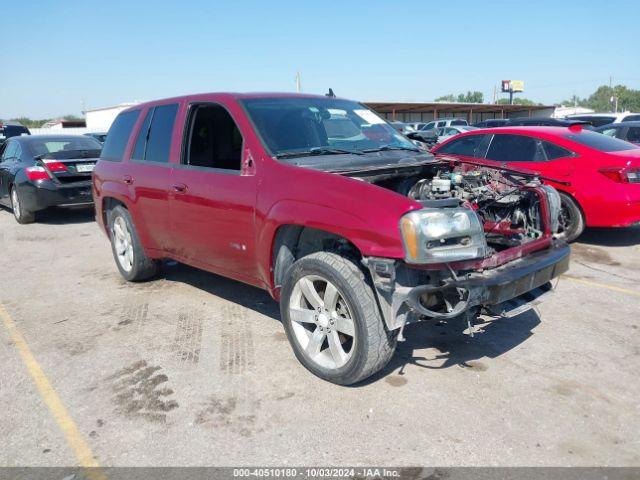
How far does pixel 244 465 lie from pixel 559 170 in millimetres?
5893

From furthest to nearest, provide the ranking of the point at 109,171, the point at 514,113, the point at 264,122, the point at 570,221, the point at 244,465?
the point at 514,113
the point at 570,221
the point at 109,171
the point at 264,122
the point at 244,465

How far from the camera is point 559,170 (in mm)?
7031

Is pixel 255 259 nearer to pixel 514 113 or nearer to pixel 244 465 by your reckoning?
pixel 244 465

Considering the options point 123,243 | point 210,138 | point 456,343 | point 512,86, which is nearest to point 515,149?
point 456,343

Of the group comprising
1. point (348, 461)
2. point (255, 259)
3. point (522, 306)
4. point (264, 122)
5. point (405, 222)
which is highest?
point (264, 122)

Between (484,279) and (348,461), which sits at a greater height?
(484,279)

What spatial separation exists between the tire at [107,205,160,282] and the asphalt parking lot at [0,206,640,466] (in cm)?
39

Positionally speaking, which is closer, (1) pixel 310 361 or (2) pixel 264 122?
(1) pixel 310 361

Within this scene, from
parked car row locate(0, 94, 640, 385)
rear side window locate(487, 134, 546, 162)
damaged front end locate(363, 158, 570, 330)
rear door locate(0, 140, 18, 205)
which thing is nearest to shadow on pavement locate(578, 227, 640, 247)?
rear side window locate(487, 134, 546, 162)

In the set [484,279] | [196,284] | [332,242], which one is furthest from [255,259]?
[196,284]

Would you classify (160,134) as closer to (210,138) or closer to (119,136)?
(210,138)

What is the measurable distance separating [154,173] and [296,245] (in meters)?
1.85

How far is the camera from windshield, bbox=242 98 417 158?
4.08m

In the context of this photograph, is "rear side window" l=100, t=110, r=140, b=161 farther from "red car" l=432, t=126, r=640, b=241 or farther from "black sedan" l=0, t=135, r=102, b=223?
"black sedan" l=0, t=135, r=102, b=223
